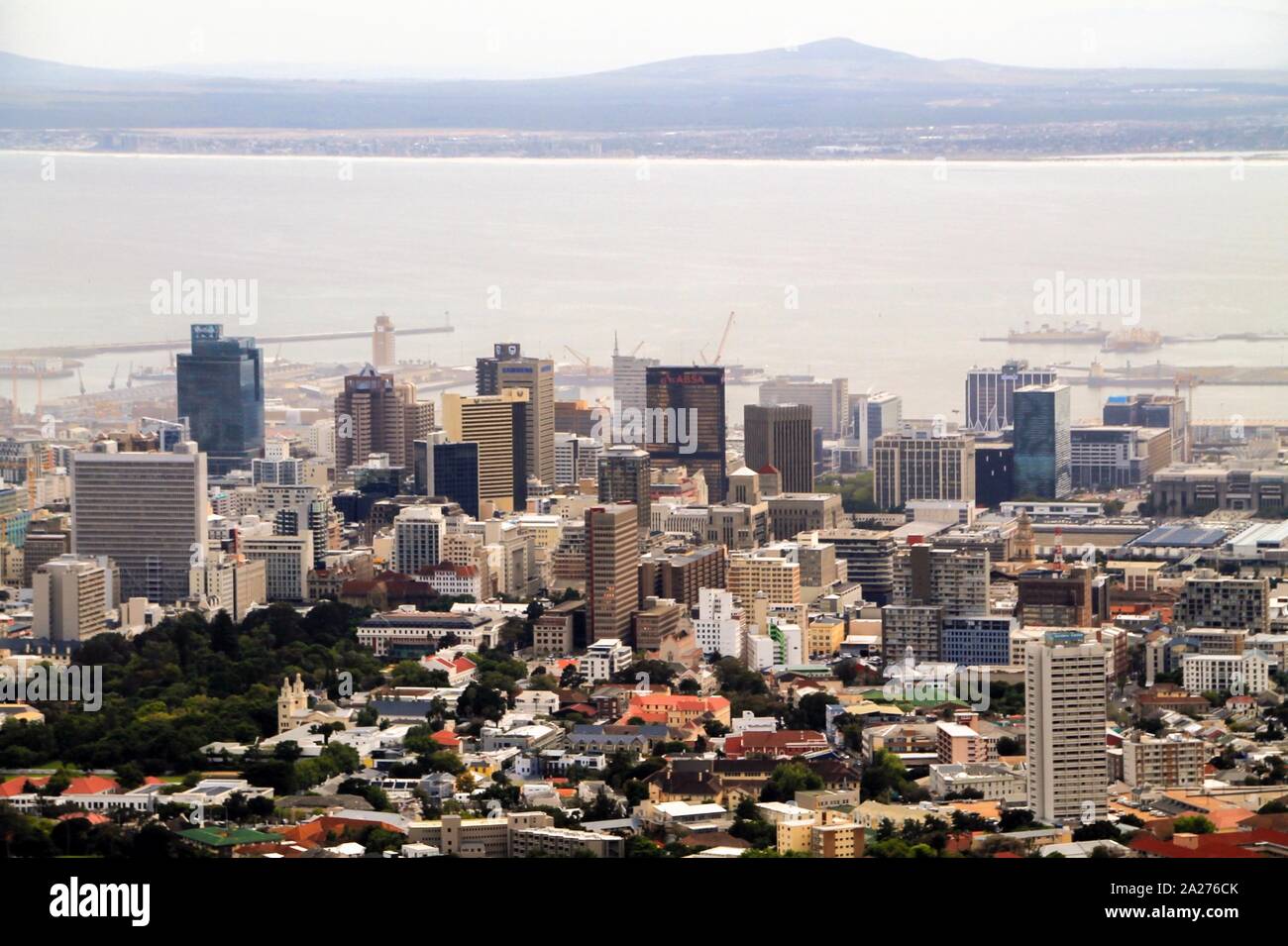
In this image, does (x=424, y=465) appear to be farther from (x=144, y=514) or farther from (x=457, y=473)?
(x=144, y=514)

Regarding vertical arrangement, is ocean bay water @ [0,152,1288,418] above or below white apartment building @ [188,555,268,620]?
above

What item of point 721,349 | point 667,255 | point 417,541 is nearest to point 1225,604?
point 417,541

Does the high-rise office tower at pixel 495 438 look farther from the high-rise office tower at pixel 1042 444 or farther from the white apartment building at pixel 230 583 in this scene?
the high-rise office tower at pixel 1042 444

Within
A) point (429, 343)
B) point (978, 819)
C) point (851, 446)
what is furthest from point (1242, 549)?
point (429, 343)

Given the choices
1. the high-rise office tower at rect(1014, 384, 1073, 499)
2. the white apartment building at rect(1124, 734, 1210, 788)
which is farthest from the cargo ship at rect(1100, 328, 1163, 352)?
the white apartment building at rect(1124, 734, 1210, 788)

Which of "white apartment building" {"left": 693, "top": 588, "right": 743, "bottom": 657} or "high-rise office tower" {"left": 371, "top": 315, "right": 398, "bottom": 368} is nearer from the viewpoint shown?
"white apartment building" {"left": 693, "top": 588, "right": 743, "bottom": 657}

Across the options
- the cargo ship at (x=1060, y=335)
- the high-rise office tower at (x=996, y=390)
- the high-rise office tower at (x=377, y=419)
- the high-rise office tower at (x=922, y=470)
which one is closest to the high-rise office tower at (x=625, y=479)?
the high-rise office tower at (x=922, y=470)

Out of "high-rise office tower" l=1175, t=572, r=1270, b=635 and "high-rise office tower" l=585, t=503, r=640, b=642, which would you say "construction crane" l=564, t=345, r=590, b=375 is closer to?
"high-rise office tower" l=585, t=503, r=640, b=642
